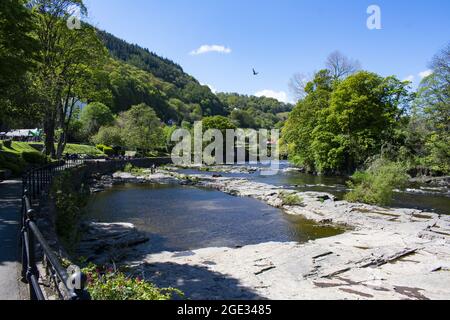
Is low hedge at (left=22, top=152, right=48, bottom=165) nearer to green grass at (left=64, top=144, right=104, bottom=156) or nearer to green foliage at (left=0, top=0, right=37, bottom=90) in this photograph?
green foliage at (left=0, top=0, right=37, bottom=90)

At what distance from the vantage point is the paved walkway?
20.4ft

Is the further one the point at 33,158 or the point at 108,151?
the point at 108,151

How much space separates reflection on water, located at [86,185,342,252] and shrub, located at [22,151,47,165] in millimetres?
5443

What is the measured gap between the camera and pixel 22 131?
73125mm

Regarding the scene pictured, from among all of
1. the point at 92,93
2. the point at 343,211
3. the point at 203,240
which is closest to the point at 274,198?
the point at 343,211

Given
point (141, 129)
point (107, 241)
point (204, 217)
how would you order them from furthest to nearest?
point (141, 129)
point (204, 217)
point (107, 241)

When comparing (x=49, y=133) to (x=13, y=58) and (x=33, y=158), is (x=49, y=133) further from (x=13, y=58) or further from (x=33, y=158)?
(x=13, y=58)

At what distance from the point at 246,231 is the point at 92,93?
25.5m

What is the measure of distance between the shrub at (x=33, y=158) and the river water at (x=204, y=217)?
17.3 ft

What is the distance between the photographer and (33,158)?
30609 mm

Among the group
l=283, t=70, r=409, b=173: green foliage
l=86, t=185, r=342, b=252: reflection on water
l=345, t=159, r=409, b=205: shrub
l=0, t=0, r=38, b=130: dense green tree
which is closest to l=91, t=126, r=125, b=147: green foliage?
l=283, t=70, r=409, b=173: green foliage

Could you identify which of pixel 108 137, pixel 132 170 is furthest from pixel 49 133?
pixel 108 137

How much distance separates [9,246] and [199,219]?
45.4ft
